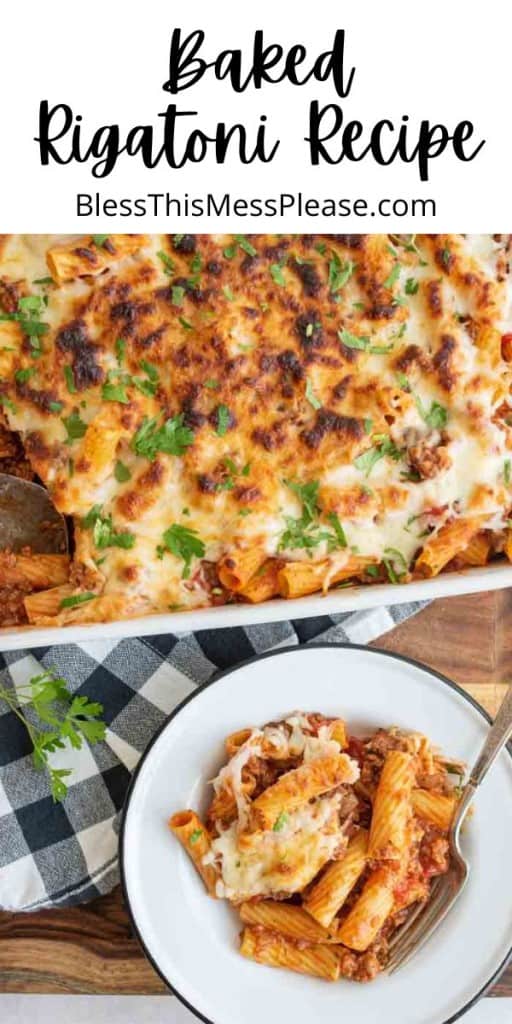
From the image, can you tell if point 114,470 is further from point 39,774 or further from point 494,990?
point 494,990

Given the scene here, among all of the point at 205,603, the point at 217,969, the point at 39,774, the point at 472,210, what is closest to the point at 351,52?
the point at 472,210

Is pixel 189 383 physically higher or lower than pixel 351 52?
lower

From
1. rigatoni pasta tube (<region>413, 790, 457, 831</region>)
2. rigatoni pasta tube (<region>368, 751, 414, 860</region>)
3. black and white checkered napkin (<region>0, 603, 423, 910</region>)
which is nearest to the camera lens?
rigatoni pasta tube (<region>368, 751, 414, 860</region>)

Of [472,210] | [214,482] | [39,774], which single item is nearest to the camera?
[214,482]

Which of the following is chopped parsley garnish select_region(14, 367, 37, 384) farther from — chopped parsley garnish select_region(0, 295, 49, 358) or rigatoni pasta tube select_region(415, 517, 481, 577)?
rigatoni pasta tube select_region(415, 517, 481, 577)

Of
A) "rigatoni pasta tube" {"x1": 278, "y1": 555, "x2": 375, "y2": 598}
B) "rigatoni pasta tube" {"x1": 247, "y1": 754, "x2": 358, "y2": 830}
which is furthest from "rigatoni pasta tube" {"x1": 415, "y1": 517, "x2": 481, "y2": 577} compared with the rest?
"rigatoni pasta tube" {"x1": 247, "y1": 754, "x2": 358, "y2": 830}

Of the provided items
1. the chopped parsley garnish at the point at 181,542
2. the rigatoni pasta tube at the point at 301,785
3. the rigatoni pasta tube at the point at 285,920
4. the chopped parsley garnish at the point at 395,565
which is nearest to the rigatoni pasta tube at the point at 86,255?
the chopped parsley garnish at the point at 181,542
